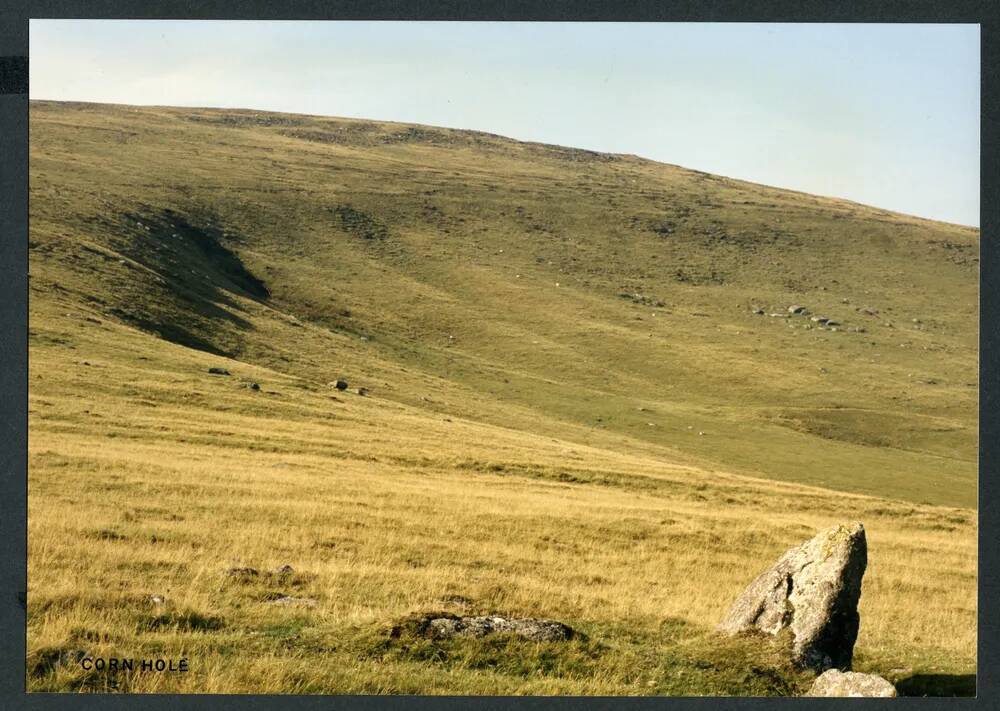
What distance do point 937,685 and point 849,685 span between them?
2518mm

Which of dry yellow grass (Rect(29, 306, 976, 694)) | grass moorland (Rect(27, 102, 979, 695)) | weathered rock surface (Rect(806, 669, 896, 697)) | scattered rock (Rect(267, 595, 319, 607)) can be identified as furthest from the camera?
scattered rock (Rect(267, 595, 319, 607))

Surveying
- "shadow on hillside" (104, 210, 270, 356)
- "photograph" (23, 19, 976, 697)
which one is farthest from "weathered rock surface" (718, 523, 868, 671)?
"shadow on hillside" (104, 210, 270, 356)

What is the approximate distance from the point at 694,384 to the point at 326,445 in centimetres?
6747

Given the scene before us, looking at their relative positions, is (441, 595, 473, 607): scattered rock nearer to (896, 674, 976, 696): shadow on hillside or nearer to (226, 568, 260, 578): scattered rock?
(226, 568, 260, 578): scattered rock

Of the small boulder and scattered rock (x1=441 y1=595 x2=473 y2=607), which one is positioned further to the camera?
the small boulder

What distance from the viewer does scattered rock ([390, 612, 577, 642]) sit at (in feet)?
44.3

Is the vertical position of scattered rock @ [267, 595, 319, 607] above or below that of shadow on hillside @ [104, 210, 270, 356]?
below

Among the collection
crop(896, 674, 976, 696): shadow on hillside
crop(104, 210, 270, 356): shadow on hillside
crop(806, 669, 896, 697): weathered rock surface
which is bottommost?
crop(896, 674, 976, 696): shadow on hillside

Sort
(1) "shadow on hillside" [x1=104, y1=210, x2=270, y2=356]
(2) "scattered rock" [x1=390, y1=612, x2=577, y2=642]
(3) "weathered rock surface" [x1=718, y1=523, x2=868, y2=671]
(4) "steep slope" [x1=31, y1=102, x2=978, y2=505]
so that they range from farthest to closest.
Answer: (4) "steep slope" [x1=31, y1=102, x2=978, y2=505] → (1) "shadow on hillside" [x1=104, y1=210, x2=270, y2=356] → (3) "weathered rock surface" [x1=718, y1=523, x2=868, y2=671] → (2) "scattered rock" [x1=390, y1=612, x2=577, y2=642]

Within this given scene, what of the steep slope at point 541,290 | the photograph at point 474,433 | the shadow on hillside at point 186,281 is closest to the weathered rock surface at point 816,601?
the photograph at point 474,433

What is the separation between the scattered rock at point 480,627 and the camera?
13.5 meters

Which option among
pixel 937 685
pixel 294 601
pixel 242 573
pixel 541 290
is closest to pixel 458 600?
pixel 294 601

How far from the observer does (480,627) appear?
44.8 ft

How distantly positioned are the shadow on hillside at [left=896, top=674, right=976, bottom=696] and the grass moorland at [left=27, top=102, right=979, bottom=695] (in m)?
0.09
